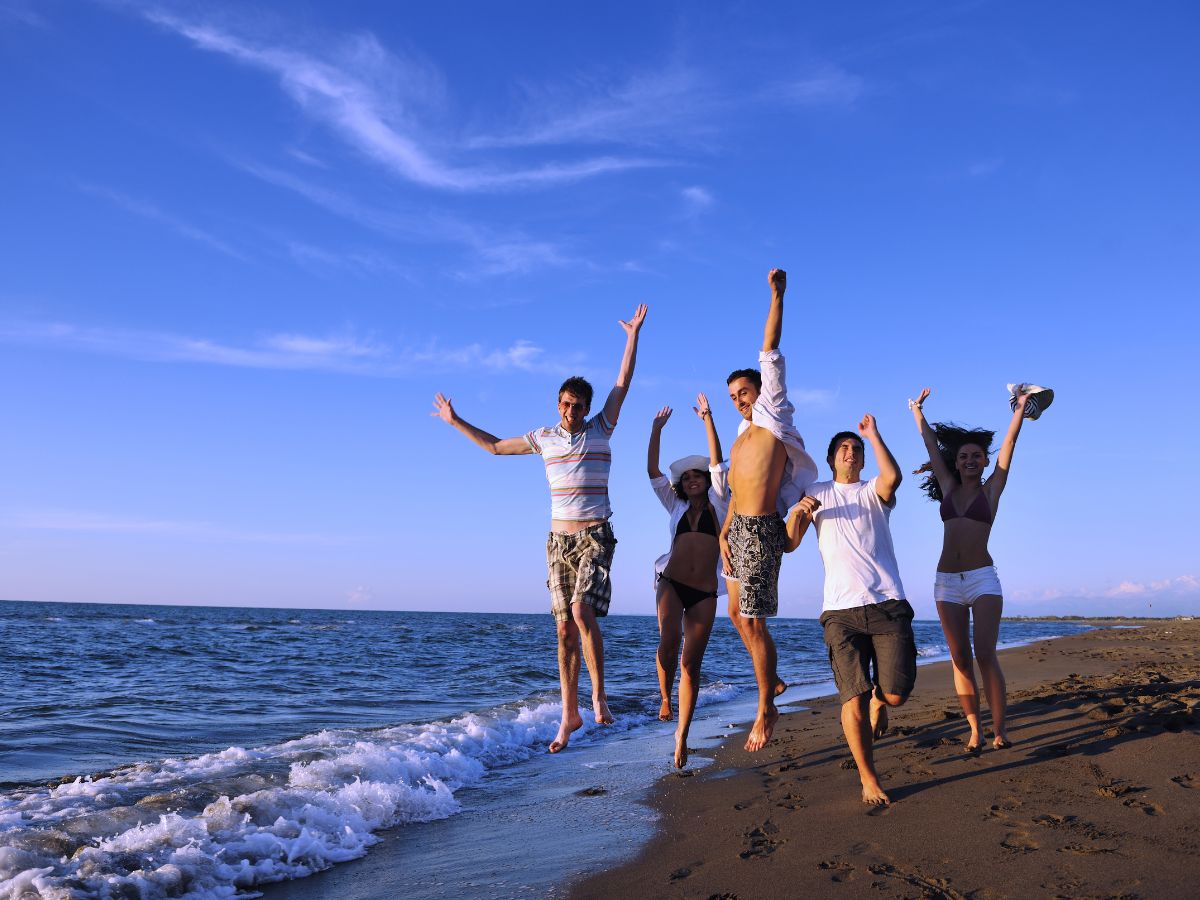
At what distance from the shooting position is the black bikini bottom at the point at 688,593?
6344mm

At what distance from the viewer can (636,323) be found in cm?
650

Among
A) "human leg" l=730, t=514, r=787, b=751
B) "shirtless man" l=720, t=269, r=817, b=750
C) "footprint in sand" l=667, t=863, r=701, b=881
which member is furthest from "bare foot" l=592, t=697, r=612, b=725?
"footprint in sand" l=667, t=863, r=701, b=881

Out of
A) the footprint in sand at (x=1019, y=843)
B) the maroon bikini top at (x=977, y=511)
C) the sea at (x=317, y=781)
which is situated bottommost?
the sea at (x=317, y=781)

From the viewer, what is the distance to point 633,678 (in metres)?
18.6

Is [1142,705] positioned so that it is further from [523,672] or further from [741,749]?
[523,672]

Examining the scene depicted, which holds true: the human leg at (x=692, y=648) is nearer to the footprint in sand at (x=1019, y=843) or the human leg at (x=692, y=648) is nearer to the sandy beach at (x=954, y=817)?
the sandy beach at (x=954, y=817)

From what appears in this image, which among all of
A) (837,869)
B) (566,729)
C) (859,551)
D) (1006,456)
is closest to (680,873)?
(837,869)

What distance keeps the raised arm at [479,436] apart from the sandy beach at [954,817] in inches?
112

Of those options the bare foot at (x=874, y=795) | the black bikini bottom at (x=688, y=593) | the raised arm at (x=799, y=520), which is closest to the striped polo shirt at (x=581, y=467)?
the black bikini bottom at (x=688, y=593)

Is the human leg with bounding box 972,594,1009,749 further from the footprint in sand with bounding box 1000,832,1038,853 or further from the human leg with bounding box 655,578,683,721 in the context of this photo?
the human leg with bounding box 655,578,683,721

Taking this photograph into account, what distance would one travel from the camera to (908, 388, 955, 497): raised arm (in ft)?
22.8

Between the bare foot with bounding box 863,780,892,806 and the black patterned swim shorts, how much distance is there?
125 cm

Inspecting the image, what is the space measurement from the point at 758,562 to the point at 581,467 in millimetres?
1418

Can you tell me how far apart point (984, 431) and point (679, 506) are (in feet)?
8.80
